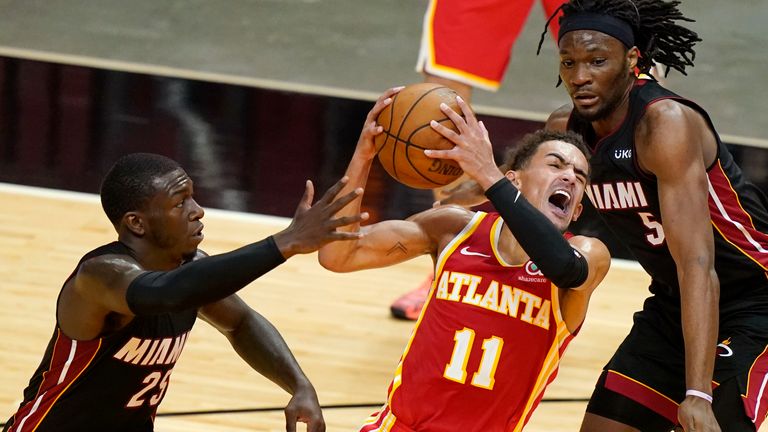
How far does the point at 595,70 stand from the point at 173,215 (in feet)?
4.17

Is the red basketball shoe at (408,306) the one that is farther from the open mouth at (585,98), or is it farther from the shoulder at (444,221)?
the open mouth at (585,98)

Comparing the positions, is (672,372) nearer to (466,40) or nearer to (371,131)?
(371,131)

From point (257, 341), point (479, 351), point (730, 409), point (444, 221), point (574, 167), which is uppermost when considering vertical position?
point (574, 167)

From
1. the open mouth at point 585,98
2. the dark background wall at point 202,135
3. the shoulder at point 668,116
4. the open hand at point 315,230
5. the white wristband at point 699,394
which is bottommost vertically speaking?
the dark background wall at point 202,135

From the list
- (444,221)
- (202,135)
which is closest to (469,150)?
(444,221)

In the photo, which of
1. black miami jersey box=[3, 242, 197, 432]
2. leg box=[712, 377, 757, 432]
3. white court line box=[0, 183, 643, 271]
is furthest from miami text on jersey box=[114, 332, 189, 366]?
white court line box=[0, 183, 643, 271]

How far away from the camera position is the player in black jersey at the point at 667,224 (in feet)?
11.3

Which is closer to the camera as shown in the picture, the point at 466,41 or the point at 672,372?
the point at 672,372

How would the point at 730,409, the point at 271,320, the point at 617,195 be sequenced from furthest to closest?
the point at 271,320 → the point at 617,195 → the point at 730,409

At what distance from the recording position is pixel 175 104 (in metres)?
8.14

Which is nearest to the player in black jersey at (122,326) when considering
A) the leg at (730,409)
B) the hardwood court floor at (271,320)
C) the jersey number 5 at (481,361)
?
the jersey number 5 at (481,361)

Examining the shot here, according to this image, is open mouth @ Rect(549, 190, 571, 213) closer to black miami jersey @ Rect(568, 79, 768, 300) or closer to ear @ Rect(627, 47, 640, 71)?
black miami jersey @ Rect(568, 79, 768, 300)

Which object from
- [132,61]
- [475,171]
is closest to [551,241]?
[475,171]

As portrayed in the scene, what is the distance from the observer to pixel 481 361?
11.2 feet
